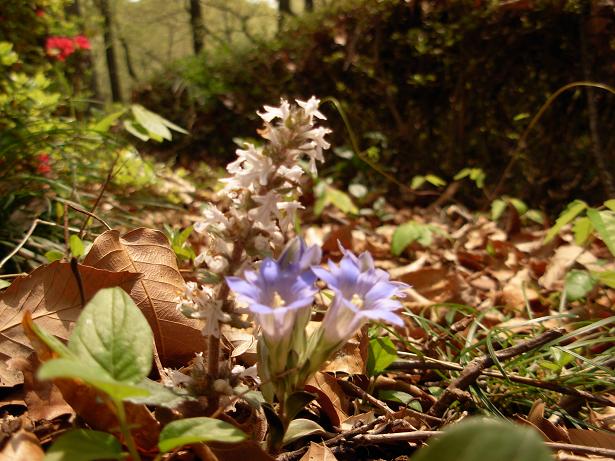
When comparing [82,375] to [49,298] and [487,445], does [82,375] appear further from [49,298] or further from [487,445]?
[49,298]

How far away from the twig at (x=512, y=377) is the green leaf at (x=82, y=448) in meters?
0.88

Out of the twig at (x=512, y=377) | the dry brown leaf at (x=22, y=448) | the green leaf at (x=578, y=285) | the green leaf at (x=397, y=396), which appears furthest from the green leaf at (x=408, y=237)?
the dry brown leaf at (x=22, y=448)

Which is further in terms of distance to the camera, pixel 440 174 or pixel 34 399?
pixel 440 174

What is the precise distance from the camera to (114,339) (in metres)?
0.72

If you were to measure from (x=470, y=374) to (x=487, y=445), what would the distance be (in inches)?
29.1

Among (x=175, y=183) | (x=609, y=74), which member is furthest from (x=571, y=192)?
(x=175, y=183)

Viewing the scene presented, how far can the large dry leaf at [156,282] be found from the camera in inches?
42.8

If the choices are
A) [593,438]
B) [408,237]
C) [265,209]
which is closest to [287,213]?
[265,209]

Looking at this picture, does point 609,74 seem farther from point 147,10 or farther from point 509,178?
point 147,10

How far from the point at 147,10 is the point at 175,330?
94.5 feet

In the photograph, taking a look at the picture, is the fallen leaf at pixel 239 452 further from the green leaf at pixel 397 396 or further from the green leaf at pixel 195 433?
the green leaf at pixel 397 396

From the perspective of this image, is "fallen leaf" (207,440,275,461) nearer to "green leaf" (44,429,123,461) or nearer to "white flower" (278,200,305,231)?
"green leaf" (44,429,123,461)

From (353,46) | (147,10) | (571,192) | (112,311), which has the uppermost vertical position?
(147,10)

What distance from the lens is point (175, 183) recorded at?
12.8ft
